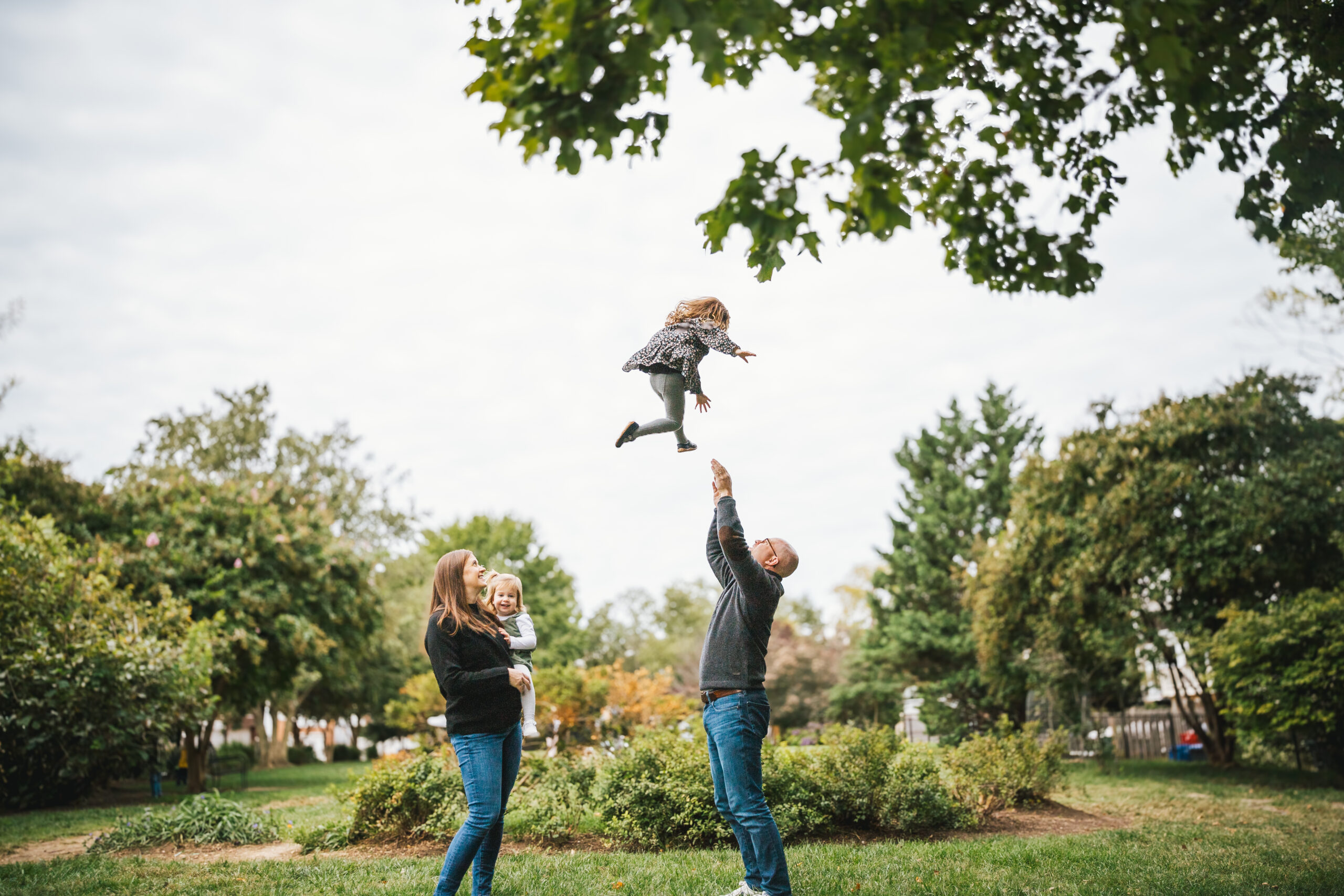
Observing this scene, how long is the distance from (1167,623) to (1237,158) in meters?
14.4

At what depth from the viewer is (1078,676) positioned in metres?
18.9

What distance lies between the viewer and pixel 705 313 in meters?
4.80

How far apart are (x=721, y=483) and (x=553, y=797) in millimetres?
4845

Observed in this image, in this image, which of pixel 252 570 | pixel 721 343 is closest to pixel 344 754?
pixel 252 570

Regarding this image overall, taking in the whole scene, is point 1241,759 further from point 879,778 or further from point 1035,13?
point 1035,13

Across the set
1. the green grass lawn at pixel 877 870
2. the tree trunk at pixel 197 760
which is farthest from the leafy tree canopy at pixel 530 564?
the green grass lawn at pixel 877 870

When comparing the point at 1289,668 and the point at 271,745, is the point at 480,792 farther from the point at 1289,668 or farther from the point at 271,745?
the point at 271,745

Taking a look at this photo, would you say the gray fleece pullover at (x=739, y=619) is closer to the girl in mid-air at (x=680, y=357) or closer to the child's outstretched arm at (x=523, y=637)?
the girl in mid-air at (x=680, y=357)

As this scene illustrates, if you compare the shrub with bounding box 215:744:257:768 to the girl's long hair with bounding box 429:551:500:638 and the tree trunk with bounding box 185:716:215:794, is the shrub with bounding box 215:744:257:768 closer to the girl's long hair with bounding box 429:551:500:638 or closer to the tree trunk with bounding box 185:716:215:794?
the tree trunk with bounding box 185:716:215:794

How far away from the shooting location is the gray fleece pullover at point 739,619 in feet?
14.8

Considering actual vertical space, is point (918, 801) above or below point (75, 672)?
below

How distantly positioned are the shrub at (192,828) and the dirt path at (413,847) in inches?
5.8

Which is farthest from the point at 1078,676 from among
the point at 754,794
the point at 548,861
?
the point at 754,794

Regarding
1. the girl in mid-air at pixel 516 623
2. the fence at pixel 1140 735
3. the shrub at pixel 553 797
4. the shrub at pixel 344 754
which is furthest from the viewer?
the shrub at pixel 344 754
